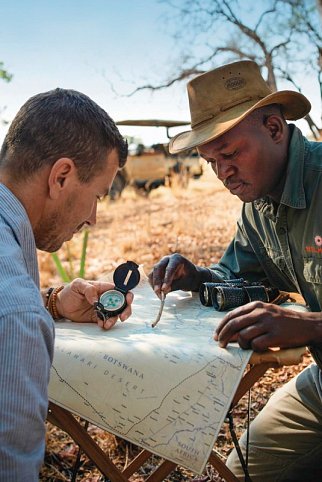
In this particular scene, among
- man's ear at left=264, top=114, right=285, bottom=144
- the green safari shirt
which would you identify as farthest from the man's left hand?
man's ear at left=264, top=114, right=285, bottom=144

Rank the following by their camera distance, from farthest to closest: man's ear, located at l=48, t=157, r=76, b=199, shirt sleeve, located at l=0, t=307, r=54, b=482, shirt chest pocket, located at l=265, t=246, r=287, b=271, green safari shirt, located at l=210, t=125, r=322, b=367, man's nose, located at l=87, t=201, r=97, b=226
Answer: shirt chest pocket, located at l=265, t=246, r=287, b=271 → green safari shirt, located at l=210, t=125, r=322, b=367 → man's nose, located at l=87, t=201, r=97, b=226 → man's ear, located at l=48, t=157, r=76, b=199 → shirt sleeve, located at l=0, t=307, r=54, b=482

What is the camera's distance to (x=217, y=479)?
2807mm

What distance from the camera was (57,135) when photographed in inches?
63.9

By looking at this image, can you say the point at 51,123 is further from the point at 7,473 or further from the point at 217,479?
the point at 217,479

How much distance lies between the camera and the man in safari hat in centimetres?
244

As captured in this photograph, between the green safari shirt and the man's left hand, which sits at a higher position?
the green safari shirt

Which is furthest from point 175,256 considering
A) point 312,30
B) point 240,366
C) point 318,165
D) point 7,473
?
point 312,30

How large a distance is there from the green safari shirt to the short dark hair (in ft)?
3.39

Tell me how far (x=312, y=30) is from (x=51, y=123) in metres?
15.5

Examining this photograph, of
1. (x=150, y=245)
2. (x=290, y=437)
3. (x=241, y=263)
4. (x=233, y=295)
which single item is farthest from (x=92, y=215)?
(x=150, y=245)

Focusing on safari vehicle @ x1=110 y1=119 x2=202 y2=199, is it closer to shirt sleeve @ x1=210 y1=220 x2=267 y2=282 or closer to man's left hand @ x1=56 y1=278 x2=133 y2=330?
shirt sleeve @ x1=210 y1=220 x2=267 y2=282

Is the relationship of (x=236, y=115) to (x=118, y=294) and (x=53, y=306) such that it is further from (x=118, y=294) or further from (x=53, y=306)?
(x=53, y=306)

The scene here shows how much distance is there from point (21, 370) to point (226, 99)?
1851 millimetres

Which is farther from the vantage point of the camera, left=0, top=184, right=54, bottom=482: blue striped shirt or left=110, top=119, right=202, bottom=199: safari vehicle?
left=110, top=119, right=202, bottom=199: safari vehicle
